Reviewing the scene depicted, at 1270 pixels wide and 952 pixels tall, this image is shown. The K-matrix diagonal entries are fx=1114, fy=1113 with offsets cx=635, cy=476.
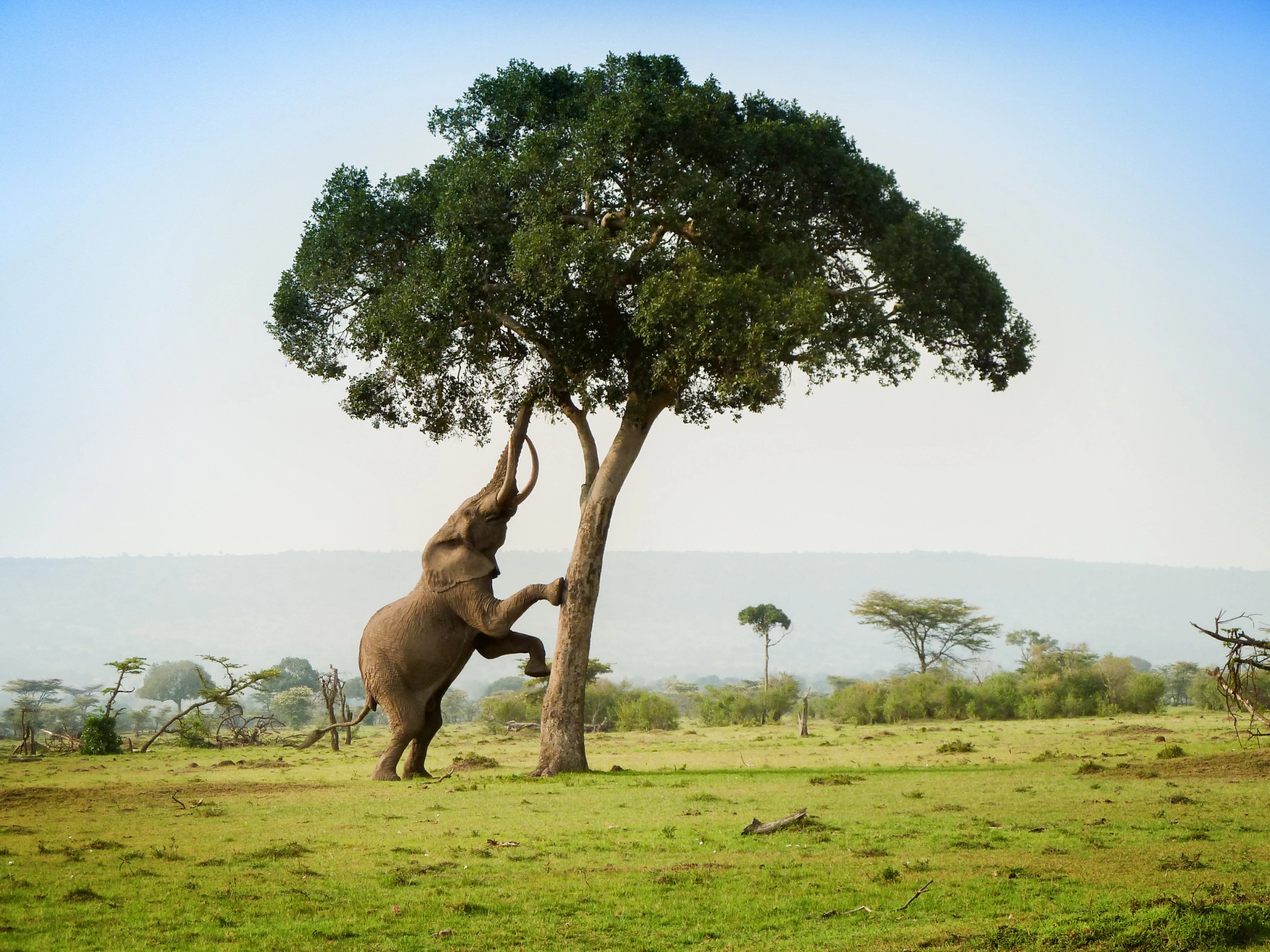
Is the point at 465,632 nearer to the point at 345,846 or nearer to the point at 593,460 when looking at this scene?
the point at 593,460

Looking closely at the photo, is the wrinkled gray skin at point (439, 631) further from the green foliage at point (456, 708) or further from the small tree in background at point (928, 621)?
the green foliage at point (456, 708)

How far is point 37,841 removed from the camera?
10.9 m

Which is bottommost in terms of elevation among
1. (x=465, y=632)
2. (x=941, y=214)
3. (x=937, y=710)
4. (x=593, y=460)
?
(x=937, y=710)

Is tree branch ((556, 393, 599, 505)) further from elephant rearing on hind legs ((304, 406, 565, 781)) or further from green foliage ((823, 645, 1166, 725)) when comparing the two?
green foliage ((823, 645, 1166, 725))

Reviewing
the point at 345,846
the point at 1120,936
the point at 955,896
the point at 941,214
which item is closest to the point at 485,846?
the point at 345,846

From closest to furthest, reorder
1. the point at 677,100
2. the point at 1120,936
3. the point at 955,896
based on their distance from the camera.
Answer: the point at 1120,936 < the point at 955,896 < the point at 677,100

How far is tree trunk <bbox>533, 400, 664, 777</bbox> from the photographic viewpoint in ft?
59.5

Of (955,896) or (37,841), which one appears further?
(37,841)

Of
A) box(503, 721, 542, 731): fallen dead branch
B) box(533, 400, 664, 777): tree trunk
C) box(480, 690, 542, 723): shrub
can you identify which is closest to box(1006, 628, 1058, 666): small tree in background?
box(480, 690, 542, 723): shrub

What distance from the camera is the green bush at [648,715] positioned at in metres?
39.6

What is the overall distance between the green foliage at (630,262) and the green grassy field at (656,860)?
671 centimetres

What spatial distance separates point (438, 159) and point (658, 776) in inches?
444

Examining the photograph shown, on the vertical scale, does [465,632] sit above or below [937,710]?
above

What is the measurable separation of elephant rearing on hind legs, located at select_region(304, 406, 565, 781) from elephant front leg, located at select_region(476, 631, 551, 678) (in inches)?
0.6
